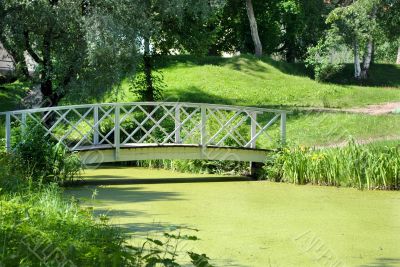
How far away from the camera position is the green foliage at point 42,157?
14.2 metres

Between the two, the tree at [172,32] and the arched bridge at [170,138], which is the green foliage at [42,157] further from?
the tree at [172,32]

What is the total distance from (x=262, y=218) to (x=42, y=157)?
5036mm

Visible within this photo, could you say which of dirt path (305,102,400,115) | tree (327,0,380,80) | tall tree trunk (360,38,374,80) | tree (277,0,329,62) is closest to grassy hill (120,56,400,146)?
tall tree trunk (360,38,374,80)

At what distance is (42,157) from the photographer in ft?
47.1

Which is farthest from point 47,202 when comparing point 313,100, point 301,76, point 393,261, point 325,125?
point 301,76

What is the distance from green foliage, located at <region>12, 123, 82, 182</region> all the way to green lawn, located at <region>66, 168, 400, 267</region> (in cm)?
56

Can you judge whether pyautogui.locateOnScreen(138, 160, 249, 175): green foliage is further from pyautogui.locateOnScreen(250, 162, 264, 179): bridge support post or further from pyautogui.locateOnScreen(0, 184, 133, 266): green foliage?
pyautogui.locateOnScreen(0, 184, 133, 266): green foliage

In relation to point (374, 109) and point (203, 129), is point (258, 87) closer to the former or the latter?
point (374, 109)

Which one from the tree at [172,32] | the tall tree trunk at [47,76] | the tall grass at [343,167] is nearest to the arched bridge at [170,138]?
the tall grass at [343,167]

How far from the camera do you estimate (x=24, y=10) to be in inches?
700

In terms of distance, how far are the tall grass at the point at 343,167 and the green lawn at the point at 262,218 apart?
388mm

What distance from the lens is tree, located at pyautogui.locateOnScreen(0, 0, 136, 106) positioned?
17797mm

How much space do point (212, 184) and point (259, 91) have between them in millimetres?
13661

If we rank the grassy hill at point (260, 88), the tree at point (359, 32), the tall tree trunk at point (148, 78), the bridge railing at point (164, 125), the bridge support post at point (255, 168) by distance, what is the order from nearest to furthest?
the bridge railing at point (164, 125) < the bridge support post at point (255, 168) < the tall tree trunk at point (148, 78) < the grassy hill at point (260, 88) < the tree at point (359, 32)
